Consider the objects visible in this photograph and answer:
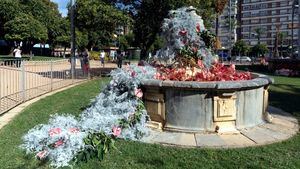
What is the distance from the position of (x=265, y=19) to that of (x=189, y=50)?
5160 inches

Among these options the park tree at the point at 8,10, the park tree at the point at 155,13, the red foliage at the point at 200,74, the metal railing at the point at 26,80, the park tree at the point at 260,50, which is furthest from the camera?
the park tree at the point at 260,50

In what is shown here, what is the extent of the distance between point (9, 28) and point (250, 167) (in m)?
47.7

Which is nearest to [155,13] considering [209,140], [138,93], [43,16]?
[138,93]

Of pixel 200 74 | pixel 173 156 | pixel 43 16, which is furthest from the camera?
pixel 43 16

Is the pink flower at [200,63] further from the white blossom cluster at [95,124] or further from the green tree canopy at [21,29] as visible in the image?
the green tree canopy at [21,29]

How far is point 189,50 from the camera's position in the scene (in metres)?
10.0

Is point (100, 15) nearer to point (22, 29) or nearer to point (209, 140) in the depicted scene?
point (209, 140)

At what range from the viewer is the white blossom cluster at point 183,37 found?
33.0 ft

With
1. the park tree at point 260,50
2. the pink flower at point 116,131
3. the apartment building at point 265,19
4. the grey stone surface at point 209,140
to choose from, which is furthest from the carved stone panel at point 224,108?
the apartment building at point 265,19

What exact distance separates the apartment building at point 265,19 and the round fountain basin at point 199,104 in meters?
120

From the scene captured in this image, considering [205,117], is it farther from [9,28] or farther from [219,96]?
[9,28]

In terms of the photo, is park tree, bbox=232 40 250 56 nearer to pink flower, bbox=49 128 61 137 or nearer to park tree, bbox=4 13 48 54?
park tree, bbox=4 13 48 54

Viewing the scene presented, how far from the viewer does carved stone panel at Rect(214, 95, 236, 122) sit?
326 inches

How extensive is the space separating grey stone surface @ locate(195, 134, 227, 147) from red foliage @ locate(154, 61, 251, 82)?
145 cm
